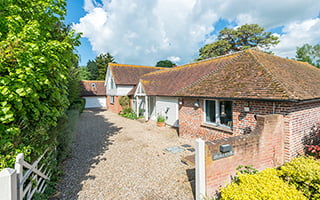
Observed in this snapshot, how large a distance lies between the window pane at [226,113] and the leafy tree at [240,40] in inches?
1045

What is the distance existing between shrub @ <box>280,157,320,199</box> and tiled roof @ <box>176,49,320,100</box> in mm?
2076

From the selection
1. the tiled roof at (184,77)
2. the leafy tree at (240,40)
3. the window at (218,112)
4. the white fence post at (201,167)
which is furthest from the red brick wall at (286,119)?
the leafy tree at (240,40)

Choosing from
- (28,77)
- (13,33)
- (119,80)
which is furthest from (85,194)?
(119,80)

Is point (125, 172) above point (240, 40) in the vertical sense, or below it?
below

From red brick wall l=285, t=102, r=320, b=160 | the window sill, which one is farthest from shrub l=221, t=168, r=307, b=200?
the window sill

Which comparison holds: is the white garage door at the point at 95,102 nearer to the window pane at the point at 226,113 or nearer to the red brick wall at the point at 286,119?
the red brick wall at the point at 286,119

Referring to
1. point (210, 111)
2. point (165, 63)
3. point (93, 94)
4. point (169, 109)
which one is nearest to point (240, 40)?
point (169, 109)

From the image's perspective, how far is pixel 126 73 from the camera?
2377 cm

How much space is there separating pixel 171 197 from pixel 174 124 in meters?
8.77

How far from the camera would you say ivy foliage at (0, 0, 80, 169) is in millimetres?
2834

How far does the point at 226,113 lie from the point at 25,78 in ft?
24.5

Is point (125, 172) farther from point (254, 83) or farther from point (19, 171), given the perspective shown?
point (254, 83)

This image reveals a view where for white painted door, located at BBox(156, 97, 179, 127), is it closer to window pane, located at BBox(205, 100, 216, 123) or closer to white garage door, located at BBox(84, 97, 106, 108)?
window pane, located at BBox(205, 100, 216, 123)

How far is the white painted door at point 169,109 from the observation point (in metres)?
12.9
